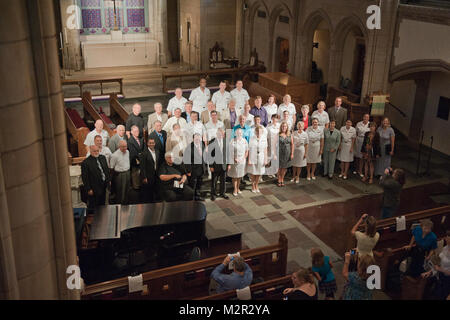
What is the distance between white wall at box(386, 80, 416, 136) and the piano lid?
29.1 feet

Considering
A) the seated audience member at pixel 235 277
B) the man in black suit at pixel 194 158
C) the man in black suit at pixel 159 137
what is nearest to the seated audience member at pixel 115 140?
the man in black suit at pixel 159 137

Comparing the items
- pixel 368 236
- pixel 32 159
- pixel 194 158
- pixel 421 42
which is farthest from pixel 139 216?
pixel 421 42

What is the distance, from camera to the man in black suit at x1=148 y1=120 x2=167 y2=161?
947cm

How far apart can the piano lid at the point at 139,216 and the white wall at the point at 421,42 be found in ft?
24.6

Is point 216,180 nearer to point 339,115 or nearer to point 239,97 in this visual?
point 239,97

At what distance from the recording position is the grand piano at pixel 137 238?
6.79m

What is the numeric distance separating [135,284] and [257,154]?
485 cm

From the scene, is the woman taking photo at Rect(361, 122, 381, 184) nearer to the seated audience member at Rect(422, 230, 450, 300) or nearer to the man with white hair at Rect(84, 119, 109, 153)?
the seated audience member at Rect(422, 230, 450, 300)

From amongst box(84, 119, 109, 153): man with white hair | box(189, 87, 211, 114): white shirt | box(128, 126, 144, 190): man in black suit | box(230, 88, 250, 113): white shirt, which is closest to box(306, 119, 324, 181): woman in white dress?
box(230, 88, 250, 113): white shirt

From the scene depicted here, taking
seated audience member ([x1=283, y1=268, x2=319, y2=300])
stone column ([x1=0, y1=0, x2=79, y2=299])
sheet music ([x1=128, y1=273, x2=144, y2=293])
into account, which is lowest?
sheet music ([x1=128, y1=273, x2=144, y2=293])

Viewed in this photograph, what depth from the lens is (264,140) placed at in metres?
9.98

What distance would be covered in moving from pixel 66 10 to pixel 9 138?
19036 mm

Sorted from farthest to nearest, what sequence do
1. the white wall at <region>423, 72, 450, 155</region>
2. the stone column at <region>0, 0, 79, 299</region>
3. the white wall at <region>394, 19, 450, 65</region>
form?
the white wall at <region>423, 72, 450, 155</region> → the white wall at <region>394, 19, 450, 65</region> → the stone column at <region>0, 0, 79, 299</region>
